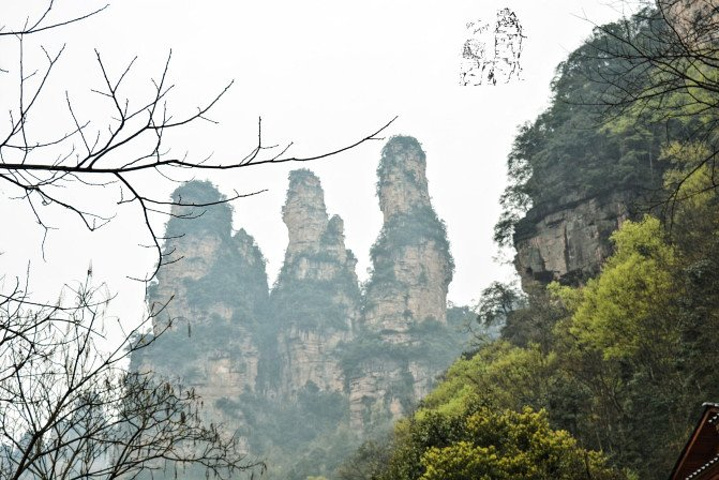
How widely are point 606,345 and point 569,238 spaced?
14.4 metres

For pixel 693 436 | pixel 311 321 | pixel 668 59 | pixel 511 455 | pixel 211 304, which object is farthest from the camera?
pixel 211 304

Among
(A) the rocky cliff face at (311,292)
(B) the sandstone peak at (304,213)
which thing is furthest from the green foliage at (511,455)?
(B) the sandstone peak at (304,213)

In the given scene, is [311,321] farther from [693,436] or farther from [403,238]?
[693,436]

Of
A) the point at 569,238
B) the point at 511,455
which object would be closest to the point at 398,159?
the point at 569,238

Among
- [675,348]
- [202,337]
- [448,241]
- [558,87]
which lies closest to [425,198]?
[448,241]

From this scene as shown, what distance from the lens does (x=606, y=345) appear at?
71.9 ft

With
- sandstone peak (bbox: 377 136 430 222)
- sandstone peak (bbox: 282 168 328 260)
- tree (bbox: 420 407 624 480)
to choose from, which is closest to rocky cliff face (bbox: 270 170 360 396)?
sandstone peak (bbox: 282 168 328 260)

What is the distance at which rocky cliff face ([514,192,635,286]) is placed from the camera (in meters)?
33.3

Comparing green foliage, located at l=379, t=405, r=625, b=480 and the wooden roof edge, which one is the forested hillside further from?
the wooden roof edge

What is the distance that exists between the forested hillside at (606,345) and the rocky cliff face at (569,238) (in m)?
0.11

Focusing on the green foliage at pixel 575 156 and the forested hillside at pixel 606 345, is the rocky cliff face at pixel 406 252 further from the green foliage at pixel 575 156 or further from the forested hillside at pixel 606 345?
→ the forested hillside at pixel 606 345

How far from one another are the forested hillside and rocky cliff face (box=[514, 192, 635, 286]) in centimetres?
11

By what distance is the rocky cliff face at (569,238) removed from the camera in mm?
33312

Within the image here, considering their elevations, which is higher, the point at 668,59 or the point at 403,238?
the point at 403,238
